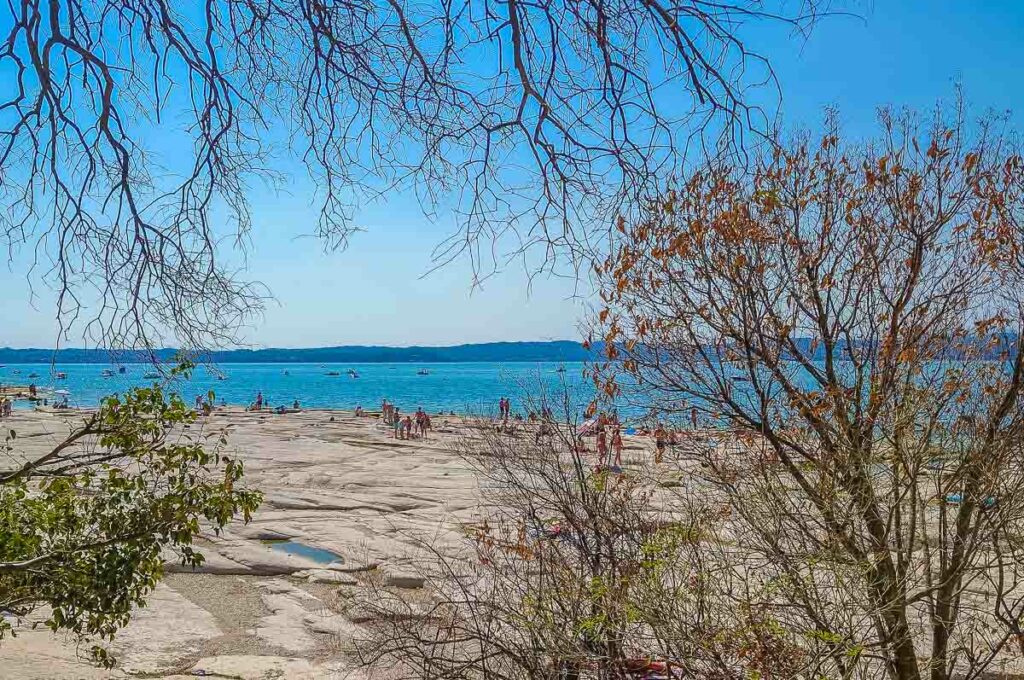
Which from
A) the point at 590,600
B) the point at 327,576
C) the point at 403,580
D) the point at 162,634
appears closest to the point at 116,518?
the point at 590,600

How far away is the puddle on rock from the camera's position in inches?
489

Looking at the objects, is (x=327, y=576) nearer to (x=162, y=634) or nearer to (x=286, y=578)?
(x=286, y=578)

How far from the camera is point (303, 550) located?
12.9 metres

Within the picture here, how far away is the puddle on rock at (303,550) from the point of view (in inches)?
489

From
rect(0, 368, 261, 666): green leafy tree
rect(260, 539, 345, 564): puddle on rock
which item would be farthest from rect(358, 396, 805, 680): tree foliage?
rect(260, 539, 345, 564): puddle on rock

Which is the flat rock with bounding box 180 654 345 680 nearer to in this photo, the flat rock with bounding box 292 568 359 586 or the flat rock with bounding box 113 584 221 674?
the flat rock with bounding box 113 584 221 674

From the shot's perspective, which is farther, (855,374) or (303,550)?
(303,550)

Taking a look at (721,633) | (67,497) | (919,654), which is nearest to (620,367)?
(721,633)

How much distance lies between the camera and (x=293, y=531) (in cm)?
1392

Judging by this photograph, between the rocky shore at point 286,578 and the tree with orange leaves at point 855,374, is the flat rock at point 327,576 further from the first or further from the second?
the tree with orange leaves at point 855,374

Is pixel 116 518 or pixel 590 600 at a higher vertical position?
pixel 116 518

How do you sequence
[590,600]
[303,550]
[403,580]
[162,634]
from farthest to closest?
[303,550] → [403,580] → [162,634] → [590,600]

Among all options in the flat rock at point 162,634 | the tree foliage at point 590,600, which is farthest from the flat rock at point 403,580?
the flat rock at point 162,634

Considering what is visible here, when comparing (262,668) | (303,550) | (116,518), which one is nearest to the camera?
(116,518)
